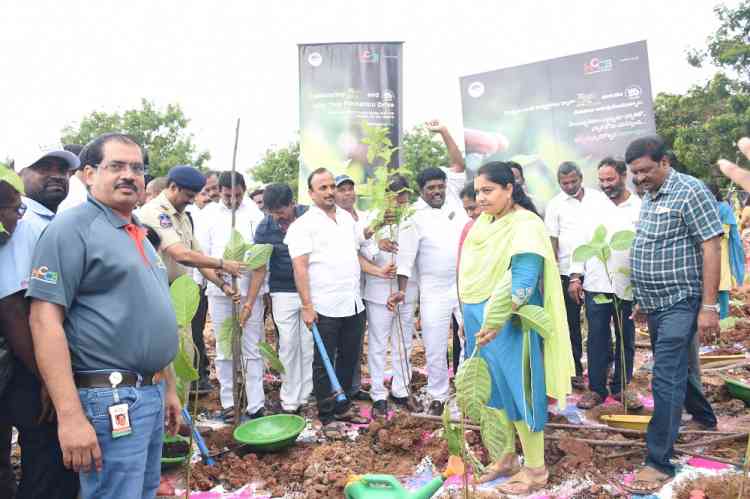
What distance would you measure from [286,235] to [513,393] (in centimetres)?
212

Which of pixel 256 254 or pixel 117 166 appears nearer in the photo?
pixel 117 166

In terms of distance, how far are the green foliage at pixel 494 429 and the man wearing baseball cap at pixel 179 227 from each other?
6.59 ft

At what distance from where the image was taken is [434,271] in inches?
173

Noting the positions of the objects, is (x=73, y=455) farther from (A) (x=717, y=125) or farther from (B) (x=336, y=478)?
(A) (x=717, y=125)

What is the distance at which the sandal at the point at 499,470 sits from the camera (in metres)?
3.13

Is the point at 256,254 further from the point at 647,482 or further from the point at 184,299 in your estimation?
the point at 647,482

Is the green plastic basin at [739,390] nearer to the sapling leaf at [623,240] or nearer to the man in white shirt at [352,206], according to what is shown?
the sapling leaf at [623,240]

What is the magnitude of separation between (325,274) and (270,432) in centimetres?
118

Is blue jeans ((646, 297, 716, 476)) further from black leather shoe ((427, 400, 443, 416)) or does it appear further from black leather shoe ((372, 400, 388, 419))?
black leather shoe ((372, 400, 388, 419))

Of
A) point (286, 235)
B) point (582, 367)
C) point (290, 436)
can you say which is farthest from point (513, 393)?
point (582, 367)

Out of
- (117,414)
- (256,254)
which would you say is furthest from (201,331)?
(117,414)

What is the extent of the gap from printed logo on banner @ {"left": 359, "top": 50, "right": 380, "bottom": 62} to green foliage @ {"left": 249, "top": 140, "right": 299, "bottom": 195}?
15.1 m

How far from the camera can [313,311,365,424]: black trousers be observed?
4188 mm

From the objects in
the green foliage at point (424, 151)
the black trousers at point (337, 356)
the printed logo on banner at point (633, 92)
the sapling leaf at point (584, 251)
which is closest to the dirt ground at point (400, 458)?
the black trousers at point (337, 356)
